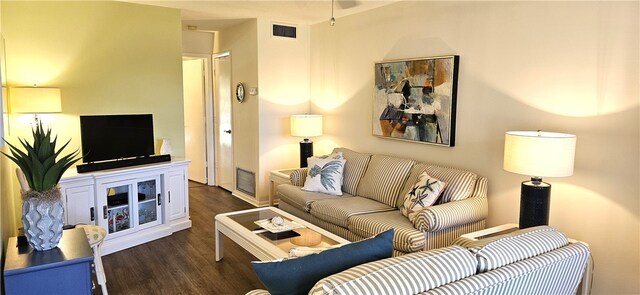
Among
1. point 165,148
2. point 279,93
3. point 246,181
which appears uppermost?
point 279,93

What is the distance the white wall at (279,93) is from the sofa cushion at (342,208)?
1700 mm

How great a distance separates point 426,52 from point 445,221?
1675 millimetres

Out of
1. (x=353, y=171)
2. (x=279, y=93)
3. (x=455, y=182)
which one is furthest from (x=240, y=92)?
(x=455, y=182)

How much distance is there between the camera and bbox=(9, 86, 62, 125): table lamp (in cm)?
354

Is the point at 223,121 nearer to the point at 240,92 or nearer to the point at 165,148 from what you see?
the point at 240,92

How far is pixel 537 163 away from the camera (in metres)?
2.66

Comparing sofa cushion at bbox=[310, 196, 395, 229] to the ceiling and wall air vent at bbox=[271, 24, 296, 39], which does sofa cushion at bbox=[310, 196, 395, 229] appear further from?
wall air vent at bbox=[271, 24, 296, 39]

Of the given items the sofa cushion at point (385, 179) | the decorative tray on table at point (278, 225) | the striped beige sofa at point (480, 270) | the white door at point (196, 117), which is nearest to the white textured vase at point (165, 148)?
the decorative tray on table at point (278, 225)

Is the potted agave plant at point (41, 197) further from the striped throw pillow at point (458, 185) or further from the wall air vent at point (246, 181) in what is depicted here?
the wall air vent at point (246, 181)

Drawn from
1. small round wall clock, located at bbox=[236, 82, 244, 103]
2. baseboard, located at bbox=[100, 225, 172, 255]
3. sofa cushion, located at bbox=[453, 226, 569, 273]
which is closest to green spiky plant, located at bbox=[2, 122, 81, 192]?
baseboard, located at bbox=[100, 225, 172, 255]

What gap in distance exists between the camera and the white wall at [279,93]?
537 centimetres

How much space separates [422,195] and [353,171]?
43.8 inches

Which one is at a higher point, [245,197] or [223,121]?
[223,121]

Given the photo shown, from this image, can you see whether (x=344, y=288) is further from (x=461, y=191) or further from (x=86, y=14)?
(x=86, y=14)
